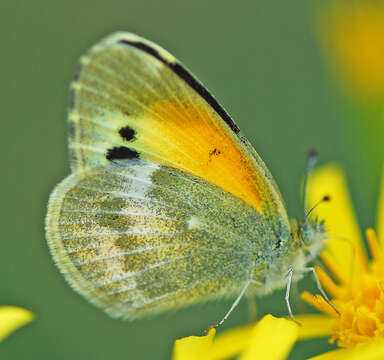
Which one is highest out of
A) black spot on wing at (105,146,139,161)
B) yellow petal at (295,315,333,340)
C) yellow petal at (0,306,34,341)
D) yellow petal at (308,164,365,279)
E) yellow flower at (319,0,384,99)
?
yellow flower at (319,0,384,99)

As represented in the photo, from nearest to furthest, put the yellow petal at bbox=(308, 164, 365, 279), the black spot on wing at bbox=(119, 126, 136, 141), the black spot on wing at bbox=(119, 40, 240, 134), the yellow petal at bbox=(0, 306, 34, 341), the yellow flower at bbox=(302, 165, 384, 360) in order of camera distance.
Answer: the yellow petal at bbox=(0, 306, 34, 341), the yellow flower at bbox=(302, 165, 384, 360), the black spot on wing at bbox=(119, 40, 240, 134), the black spot on wing at bbox=(119, 126, 136, 141), the yellow petal at bbox=(308, 164, 365, 279)

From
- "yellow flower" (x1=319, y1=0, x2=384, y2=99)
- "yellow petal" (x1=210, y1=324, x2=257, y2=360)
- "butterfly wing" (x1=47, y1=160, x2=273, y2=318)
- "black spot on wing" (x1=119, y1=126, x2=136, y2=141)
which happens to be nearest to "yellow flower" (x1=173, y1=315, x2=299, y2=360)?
"yellow petal" (x1=210, y1=324, x2=257, y2=360)

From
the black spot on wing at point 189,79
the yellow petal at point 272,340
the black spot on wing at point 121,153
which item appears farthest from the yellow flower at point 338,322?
the black spot on wing at point 121,153

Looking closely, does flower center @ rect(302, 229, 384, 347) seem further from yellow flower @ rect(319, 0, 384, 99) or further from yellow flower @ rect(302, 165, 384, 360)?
yellow flower @ rect(319, 0, 384, 99)

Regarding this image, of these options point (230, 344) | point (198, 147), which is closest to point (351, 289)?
point (230, 344)

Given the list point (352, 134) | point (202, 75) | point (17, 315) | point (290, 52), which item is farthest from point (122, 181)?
point (290, 52)

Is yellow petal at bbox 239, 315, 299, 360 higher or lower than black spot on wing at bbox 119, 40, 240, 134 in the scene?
lower

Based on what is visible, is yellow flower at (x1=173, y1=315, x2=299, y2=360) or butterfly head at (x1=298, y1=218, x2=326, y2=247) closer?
yellow flower at (x1=173, y1=315, x2=299, y2=360)

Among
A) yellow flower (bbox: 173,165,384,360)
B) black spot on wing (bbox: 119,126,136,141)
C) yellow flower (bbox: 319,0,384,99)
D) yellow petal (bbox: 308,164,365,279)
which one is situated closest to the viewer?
yellow flower (bbox: 173,165,384,360)

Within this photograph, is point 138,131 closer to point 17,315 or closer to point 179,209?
point 179,209
